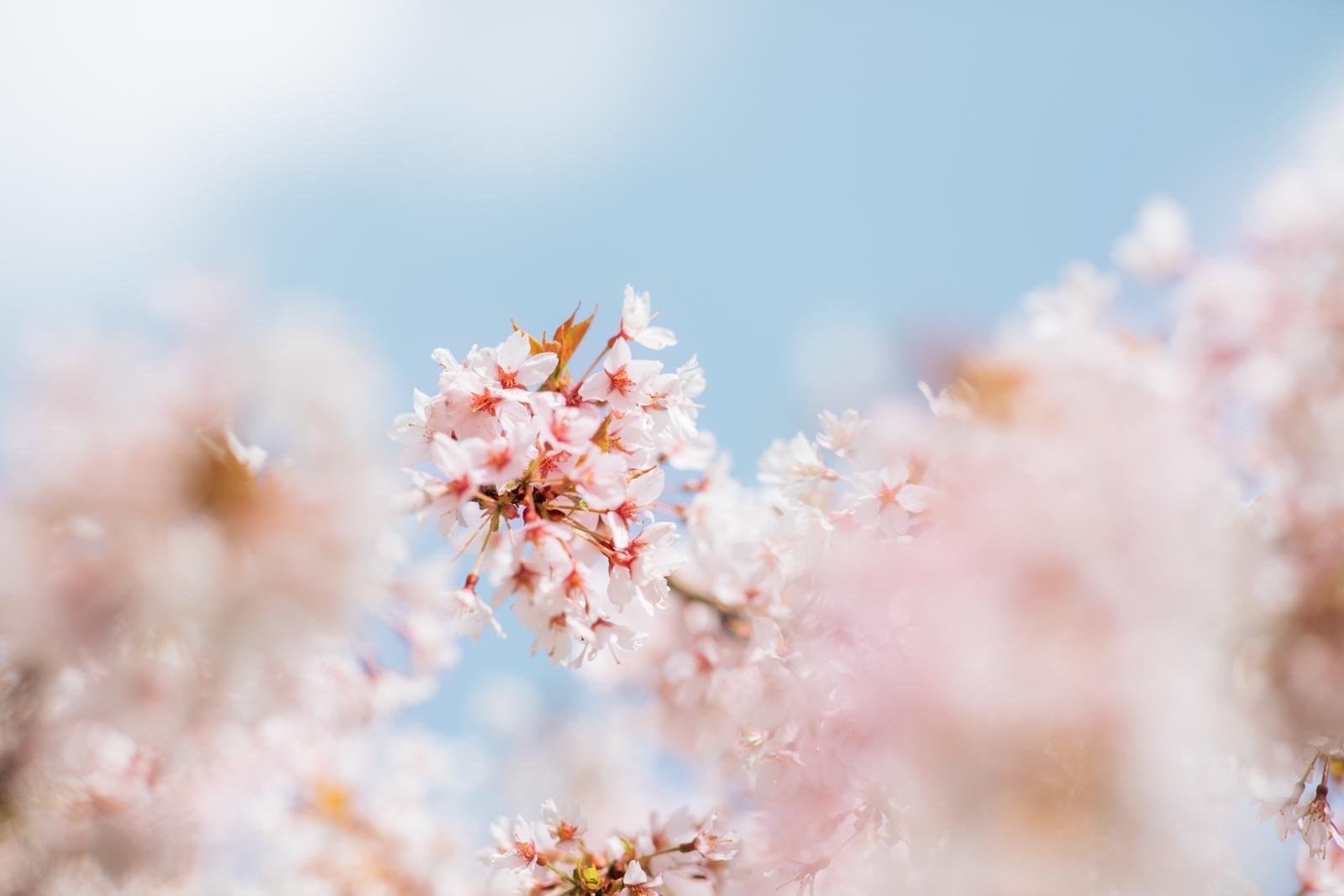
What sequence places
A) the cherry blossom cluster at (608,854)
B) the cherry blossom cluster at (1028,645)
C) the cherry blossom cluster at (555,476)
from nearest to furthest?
the cherry blossom cluster at (555,476)
the cherry blossom cluster at (1028,645)
the cherry blossom cluster at (608,854)

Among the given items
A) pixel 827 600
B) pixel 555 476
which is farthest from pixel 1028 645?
pixel 555 476

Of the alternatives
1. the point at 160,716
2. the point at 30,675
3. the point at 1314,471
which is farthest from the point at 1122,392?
the point at 30,675

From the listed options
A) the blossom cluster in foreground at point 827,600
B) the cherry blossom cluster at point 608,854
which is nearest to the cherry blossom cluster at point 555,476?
the blossom cluster in foreground at point 827,600

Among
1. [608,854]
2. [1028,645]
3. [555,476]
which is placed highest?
[555,476]

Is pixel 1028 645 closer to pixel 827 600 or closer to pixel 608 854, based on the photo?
pixel 827 600

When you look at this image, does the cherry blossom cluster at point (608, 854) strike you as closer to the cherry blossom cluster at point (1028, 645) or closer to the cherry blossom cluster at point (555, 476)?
the cherry blossom cluster at point (1028, 645)

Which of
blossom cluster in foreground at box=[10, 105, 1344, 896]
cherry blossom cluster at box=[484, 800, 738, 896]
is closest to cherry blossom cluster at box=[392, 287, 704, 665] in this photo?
blossom cluster in foreground at box=[10, 105, 1344, 896]
